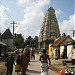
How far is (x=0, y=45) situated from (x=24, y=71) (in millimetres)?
19675

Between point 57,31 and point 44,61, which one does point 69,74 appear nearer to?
point 44,61

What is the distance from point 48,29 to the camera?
101250 mm

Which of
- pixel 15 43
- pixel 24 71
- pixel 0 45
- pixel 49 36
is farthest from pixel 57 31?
pixel 24 71

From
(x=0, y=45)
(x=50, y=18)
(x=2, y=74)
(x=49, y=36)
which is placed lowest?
(x=2, y=74)

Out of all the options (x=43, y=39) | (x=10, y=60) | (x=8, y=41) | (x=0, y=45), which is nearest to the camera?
(x=10, y=60)

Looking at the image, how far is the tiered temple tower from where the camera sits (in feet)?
326

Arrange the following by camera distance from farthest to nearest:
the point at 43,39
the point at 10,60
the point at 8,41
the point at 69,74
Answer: the point at 8,41, the point at 43,39, the point at 10,60, the point at 69,74

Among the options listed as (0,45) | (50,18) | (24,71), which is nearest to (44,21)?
(50,18)

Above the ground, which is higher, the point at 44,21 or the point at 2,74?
the point at 44,21

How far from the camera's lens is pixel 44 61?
15258 mm

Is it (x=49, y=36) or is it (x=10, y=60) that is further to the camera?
(x=49, y=36)

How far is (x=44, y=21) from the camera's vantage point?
103 m

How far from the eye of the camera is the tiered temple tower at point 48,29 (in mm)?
99438

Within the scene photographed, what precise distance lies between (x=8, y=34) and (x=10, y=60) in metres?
94.4
